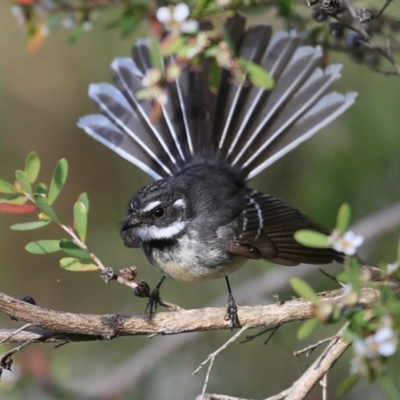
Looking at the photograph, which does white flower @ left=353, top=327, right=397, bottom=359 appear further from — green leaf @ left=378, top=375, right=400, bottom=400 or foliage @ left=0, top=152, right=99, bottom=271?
foliage @ left=0, top=152, right=99, bottom=271

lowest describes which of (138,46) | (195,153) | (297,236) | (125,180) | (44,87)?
(297,236)

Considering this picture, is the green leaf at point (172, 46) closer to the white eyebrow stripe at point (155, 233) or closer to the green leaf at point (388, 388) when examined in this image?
the green leaf at point (388, 388)

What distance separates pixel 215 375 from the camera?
19.2 ft

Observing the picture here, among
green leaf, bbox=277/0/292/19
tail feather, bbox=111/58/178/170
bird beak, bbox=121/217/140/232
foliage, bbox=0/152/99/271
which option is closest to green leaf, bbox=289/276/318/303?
foliage, bbox=0/152/99/271

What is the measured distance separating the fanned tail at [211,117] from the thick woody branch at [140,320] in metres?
1.83

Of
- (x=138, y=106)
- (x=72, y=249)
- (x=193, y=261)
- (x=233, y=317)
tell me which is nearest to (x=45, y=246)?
(x=72, y=249)

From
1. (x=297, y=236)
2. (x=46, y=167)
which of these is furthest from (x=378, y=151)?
(x=297, y=236)

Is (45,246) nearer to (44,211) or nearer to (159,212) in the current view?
(44,211)

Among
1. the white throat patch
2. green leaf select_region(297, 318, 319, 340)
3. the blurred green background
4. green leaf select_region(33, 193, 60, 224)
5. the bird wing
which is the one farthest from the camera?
the blurred green background

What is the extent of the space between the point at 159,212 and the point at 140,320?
1244 millimetres

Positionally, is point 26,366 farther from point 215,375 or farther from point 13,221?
point 13,221

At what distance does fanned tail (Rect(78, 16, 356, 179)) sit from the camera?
4.86 meters

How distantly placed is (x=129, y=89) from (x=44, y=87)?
2008 millimetres

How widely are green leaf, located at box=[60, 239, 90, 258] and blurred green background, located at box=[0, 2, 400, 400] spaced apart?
5.39 feet
